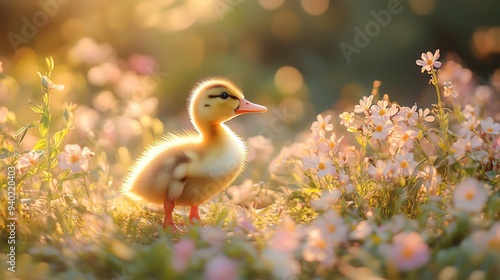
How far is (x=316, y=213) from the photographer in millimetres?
2535

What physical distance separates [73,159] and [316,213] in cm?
92

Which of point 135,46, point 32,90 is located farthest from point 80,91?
point 135,46

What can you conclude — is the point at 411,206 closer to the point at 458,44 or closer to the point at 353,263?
the point at 353,263

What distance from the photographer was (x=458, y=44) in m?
5.91

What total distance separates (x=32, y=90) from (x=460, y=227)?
11.6ft

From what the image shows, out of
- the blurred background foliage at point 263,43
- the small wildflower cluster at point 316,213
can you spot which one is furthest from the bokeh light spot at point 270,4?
the small wildflower cluster at point 316,213

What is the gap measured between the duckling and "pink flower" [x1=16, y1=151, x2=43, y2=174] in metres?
0.36

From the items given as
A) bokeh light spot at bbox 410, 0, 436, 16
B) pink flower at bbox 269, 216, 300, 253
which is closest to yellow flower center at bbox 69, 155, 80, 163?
pink flower at bbox 269, 216, 300, 253

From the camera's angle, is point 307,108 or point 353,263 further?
point 307,108

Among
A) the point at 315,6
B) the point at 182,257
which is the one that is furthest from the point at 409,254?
the point at 315,6

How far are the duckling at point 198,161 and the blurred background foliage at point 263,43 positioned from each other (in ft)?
8.40

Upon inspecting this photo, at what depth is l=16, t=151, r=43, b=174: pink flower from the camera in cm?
246

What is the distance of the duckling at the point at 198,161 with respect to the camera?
2.46 meters

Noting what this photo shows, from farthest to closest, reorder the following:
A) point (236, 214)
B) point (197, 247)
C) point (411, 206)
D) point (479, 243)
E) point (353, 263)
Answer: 1. point (236, 214)
2. point (411, 206)
3. point (197, 247)
4. point (353, 263)
5. point (479, 243)
